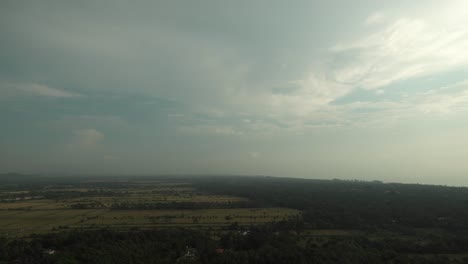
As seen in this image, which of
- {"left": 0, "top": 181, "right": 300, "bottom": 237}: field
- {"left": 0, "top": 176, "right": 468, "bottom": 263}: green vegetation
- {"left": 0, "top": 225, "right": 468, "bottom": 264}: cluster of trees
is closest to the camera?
{"left": 0, "top": 225, "right": 468, "bottom": 264}: cluster of trees

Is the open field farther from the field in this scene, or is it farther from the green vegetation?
the green vegetation

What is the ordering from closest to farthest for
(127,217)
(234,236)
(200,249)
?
(200,249)
(234,236)
(127,217)

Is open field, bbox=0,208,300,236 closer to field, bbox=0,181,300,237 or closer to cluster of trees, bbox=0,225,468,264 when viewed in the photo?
field, bbox=0,181,300,237

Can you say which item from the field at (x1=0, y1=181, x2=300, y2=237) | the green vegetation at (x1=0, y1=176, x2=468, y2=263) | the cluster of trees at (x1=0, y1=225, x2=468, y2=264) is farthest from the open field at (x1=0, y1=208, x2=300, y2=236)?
the cluster of trees at (x1=0, y1=225, x2=468, y2=264)

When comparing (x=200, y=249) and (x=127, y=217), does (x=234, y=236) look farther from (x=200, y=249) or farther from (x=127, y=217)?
(x=127, y=217)

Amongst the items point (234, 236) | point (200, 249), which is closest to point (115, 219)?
point (234, 236)

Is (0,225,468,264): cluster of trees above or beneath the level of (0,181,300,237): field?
above

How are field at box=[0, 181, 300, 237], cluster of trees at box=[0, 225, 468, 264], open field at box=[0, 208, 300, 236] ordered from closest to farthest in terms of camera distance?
cluster of trees at box=[0, 225, 468, 264]
open field at box=[0, 208, 300, 236]
field at box=[0, 181, 300, 237]

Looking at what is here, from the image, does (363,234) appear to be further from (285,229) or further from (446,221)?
Result: (446,221)

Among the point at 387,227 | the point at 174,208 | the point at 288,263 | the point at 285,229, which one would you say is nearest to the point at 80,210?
the point at 174,208

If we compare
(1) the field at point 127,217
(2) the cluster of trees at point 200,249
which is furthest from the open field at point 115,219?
(2) the cluster of trees at point 200,249

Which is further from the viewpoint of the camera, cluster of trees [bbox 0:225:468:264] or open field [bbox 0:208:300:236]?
open field [bbox 0:208:300:236]
